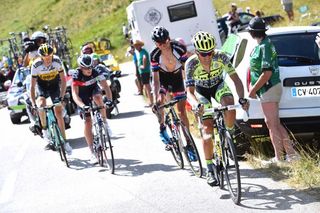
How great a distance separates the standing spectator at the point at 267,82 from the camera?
25.3 ft

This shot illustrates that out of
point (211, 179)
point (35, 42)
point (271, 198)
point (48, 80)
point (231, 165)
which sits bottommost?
point (271, 198)

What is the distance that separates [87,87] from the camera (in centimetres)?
1000

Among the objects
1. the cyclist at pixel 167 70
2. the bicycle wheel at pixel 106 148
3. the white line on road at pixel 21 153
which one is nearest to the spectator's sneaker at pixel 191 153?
the cyclist at pixel 167 70

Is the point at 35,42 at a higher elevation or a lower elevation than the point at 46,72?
higher

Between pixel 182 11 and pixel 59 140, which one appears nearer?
pixel 59 140

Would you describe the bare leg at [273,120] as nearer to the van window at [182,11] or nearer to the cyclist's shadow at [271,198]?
the cyclist's shadow at [271,198]

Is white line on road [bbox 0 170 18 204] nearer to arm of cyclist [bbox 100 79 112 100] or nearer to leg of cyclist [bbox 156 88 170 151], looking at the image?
arm of cyclist [bbox 100 79 112 100]

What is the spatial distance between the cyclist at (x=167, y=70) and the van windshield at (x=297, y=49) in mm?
1362

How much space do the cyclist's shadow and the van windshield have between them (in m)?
1.80

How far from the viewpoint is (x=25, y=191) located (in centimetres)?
905

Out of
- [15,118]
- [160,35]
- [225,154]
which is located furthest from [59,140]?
[15,118]

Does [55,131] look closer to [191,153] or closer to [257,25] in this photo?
[191,153]

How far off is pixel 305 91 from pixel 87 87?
367 centimetres

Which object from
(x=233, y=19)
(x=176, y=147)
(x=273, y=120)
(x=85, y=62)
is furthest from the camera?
(x=233, y=19)
